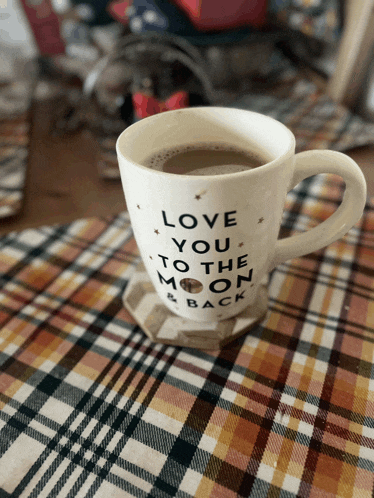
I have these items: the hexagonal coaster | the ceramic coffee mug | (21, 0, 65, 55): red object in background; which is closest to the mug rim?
the ceramic coffee mug

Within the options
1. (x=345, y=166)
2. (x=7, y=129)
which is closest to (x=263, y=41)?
(x=7, y=129)

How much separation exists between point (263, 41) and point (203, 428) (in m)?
0.98

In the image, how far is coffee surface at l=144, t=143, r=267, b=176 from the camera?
1.08ft

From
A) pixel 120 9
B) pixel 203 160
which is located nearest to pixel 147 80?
pixel 120 9

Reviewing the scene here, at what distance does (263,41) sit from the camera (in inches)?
35.9

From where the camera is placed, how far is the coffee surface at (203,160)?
33 cm

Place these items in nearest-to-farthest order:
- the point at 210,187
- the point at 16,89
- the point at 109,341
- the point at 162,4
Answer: the point at 210,187 → the point at 109,341 → the point at 162,4 → the point at 16,89

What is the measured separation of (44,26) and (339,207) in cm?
121

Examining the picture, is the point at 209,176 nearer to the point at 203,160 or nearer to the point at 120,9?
the point at 203,160

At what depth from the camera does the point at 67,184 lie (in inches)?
26.7

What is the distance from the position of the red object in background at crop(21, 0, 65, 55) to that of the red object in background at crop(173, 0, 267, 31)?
1.56ft

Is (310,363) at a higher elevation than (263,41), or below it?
below

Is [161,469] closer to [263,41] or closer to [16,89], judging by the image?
[263,41]

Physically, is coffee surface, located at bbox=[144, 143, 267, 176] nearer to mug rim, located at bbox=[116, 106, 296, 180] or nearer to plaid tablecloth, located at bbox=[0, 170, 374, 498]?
mug rim, located at bbox=[116, 106, 296, 180]
